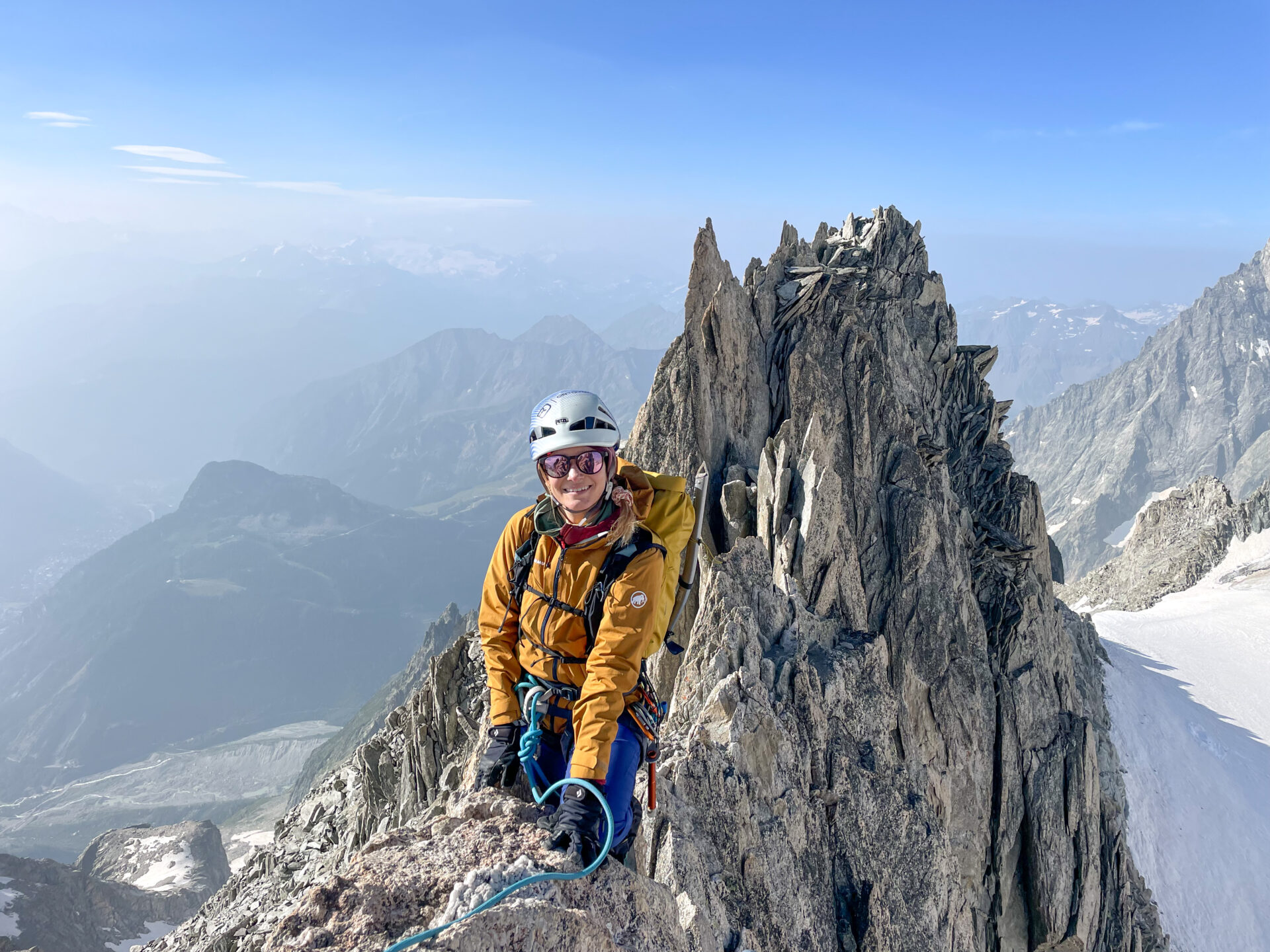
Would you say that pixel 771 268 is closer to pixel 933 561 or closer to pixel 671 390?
pixel 671 390

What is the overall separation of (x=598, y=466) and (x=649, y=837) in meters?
7.32

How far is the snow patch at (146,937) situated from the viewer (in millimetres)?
90688

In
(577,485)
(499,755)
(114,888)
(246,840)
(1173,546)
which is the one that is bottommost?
(246,840)

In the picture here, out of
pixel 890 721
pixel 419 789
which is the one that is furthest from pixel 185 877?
pixel 890 721

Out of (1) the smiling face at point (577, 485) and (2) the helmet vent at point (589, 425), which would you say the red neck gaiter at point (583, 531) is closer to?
(1) the smiling face at point (577, 485)

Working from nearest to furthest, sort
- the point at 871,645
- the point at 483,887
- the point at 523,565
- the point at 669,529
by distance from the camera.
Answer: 1. the point at 483,887
2. the point at 669,529
3. the point at 523,565
4. the point at 871,645

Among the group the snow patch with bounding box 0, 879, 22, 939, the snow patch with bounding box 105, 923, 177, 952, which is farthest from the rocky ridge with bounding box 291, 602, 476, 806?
the snow patch with bounding box 0, 879, 22, 939

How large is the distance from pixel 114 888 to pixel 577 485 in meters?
131

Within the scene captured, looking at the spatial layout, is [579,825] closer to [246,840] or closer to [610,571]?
[610,571]

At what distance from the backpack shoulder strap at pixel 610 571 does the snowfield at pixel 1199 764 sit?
5496 centimetres

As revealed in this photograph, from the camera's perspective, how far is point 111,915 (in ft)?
315

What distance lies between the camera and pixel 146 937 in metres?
94.8

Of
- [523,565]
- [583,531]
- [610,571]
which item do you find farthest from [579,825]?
[583,531]

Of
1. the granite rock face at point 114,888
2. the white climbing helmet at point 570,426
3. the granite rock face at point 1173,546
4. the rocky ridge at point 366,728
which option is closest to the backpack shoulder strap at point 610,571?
the white climbing helmet at point 570,426
